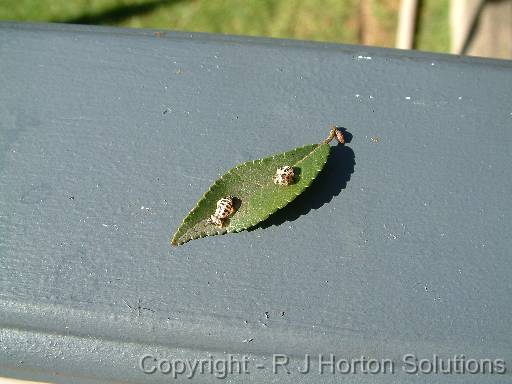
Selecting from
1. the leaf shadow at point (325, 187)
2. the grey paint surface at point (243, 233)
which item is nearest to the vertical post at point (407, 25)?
the grey paint surface at point (243, 233)

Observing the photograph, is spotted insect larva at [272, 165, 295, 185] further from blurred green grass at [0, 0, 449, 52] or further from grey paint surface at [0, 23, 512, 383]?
blurred green grass at [0, 0, 449, 52]

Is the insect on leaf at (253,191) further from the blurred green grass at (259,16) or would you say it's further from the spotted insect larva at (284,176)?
the blurred green grass at (259,16)

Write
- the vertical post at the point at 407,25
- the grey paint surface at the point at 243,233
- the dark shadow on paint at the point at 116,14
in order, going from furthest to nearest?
1. the dark shadow on paint at the point at 116,14
2. the vertical post at the point at 407,25
3. the grey paint surface at the point at 243,233

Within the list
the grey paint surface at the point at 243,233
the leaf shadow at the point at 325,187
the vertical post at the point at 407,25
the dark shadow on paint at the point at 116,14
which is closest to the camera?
the grey paint surface at the point at 243,233

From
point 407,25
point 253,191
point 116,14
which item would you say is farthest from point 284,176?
point 116,14

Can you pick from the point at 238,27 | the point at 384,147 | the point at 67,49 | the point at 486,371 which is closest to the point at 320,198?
the point at 384,147

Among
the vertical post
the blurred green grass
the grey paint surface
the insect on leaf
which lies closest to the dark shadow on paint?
the blurred green grass
